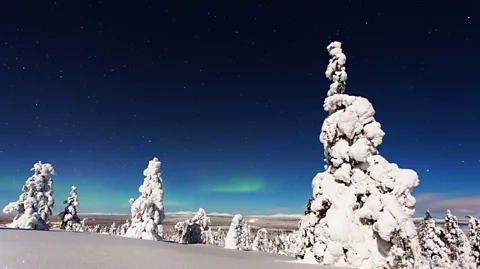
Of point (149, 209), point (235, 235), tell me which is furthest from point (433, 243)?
point (149, 209)

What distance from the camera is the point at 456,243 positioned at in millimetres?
49656

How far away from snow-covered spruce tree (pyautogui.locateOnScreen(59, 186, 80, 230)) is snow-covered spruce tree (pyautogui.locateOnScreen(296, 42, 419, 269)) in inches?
1866

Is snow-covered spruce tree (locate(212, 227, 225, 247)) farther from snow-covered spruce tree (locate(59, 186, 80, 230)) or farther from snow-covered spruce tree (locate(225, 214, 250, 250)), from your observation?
snow-covered spruce tree (locate(59, 186, 80, 230))

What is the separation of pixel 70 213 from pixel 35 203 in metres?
14.0

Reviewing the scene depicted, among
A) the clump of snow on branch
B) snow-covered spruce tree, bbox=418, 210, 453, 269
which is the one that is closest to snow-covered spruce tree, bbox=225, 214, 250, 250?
snow-covered spruce tree, bbox=418, 210, 453, 269

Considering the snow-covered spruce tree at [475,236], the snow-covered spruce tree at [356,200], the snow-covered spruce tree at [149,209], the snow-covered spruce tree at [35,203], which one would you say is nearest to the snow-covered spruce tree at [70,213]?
the snow-covered spruce tree at [35,203]

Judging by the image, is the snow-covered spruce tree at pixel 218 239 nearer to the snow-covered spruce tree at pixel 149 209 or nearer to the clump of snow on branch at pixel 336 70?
the snow-covered spruce tree at pixel 149 209

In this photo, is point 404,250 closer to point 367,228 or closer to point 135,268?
point 367,228

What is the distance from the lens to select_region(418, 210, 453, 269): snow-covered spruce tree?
43.7m

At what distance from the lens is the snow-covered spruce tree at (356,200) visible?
39.8 ft

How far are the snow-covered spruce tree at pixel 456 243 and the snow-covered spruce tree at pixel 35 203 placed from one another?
202 ft

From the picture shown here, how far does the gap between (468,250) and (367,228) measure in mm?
52292

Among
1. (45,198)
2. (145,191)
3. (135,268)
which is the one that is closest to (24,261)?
(135,268)

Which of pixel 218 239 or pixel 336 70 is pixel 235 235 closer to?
Answer: pixel 336 70
